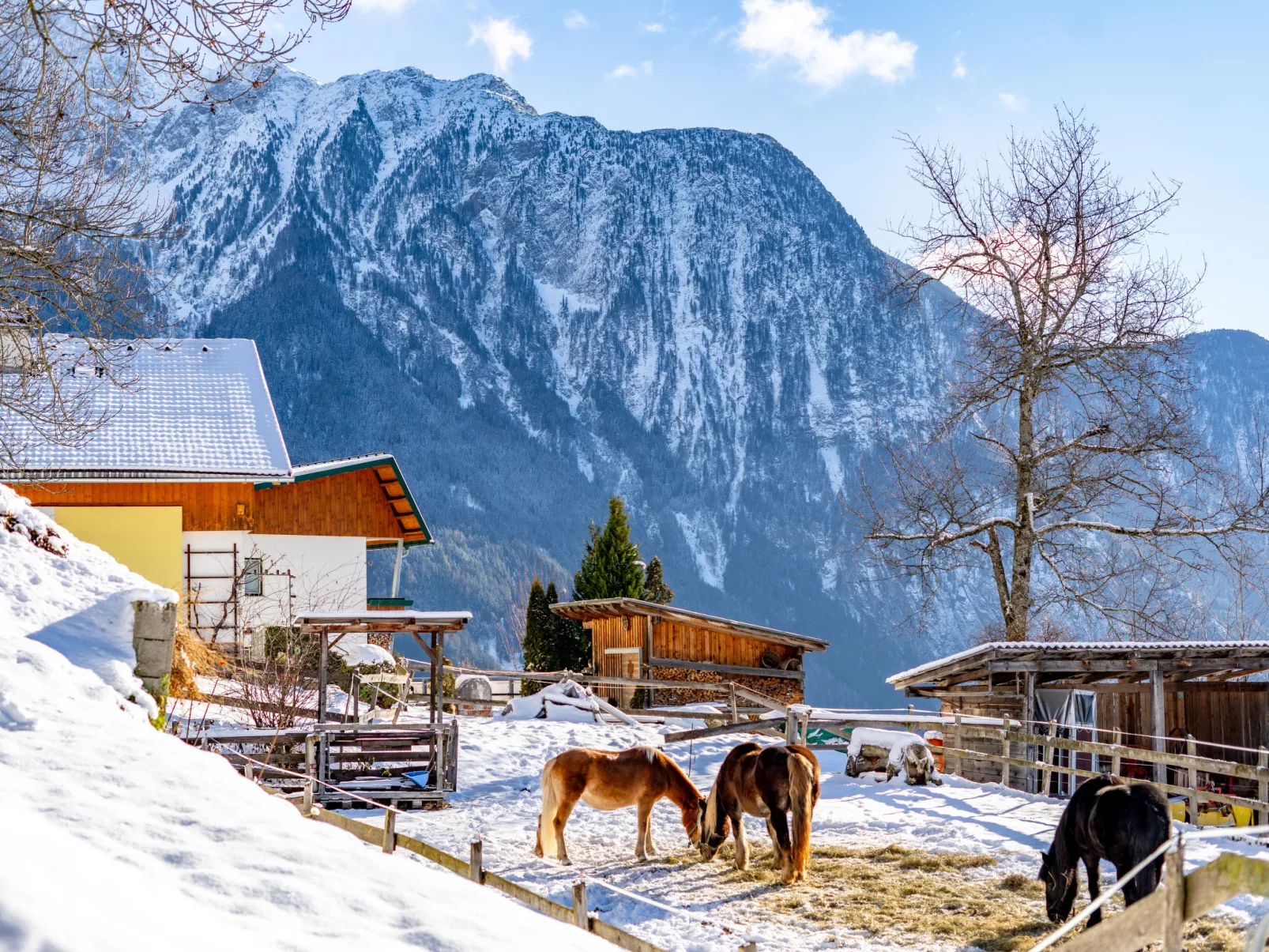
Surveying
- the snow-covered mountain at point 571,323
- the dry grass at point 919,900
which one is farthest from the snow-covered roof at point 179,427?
the snow-covered mountain at point 571,323

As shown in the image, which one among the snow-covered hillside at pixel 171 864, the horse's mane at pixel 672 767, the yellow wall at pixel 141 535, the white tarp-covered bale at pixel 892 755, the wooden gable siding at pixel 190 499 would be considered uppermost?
the wooden gable siding at pixel 190 499

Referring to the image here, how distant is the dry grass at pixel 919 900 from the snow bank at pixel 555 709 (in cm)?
1113

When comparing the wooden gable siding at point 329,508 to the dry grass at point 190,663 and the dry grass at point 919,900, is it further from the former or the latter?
the dry grass at point 919,900

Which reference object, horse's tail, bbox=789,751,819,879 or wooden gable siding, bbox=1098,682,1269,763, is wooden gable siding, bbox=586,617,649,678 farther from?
horse's tail, bbox=789,751,819,879

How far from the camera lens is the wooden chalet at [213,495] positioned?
27.4 meters

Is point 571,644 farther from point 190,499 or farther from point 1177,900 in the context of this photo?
point 1177,900

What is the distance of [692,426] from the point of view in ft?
588

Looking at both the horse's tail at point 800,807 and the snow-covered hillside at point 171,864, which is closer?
the snow-covered hillside at point 171,864

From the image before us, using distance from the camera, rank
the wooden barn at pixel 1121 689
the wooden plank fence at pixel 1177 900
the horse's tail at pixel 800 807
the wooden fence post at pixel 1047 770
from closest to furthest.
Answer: the wooden plank fence at pixel 1177 900, the horse's tail at pixel 800 807, the wooden fence post at pixel 1047 770, the wooden barn at pixel 1121 689

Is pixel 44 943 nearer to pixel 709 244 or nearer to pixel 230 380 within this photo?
pixel 230 380

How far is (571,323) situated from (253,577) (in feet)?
525

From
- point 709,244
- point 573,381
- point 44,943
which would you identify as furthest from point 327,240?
point 44,943

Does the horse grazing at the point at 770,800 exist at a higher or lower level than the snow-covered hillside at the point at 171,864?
lower

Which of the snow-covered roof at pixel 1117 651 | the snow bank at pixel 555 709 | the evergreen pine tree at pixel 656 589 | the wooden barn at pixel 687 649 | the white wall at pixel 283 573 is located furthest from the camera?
the evergreen pine tree at pixel 656 589
